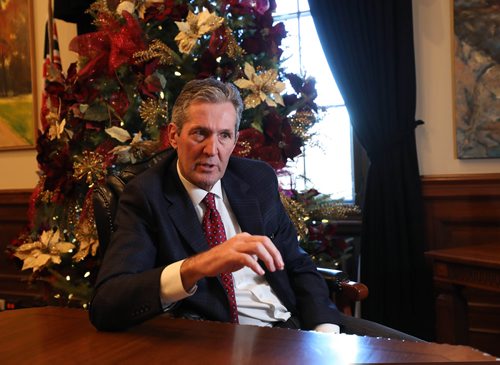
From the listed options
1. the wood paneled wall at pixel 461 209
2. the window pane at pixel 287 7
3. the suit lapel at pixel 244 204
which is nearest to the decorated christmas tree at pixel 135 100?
the suit lapel at pixel 244 204

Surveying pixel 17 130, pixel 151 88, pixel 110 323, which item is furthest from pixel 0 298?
pixel 110 323

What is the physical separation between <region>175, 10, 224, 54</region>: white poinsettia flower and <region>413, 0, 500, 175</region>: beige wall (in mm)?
1442

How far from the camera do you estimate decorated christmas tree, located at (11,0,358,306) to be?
8.45 feet

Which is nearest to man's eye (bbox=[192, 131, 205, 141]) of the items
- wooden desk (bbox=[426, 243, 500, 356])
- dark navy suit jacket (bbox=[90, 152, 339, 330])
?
dark navy suit jacket (bbox=[90, 152, 339, 330])

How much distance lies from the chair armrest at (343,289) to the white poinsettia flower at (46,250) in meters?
1.35

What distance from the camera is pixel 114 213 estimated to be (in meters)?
1.90

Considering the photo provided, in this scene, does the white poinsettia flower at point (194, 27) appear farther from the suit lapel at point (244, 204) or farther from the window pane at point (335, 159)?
the window pane at point (335, 159)

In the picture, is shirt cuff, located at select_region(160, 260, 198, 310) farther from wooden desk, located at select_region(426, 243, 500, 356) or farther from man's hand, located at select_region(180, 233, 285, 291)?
wooden desk, located at select_region(426, 243, 500, 356)

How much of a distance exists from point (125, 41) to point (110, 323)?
1691 millimetres

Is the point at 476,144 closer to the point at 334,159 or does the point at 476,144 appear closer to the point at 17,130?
the point at 334,159

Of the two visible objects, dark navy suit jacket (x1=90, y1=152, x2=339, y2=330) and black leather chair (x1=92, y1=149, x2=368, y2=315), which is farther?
black leather chair (x1=92, y1=149, x2=368, y2=315)

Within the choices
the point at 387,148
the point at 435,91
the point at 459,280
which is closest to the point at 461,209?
the point at 387,148

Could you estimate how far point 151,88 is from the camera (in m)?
2.56

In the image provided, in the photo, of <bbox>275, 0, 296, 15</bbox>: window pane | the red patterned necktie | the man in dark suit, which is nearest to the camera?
the man in dark suit
